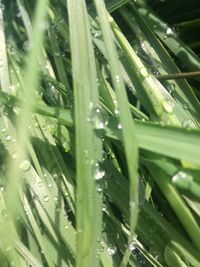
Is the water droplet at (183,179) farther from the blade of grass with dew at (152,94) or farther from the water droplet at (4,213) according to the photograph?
the water droplet at (4,213)

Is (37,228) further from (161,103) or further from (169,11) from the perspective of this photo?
(169,11)

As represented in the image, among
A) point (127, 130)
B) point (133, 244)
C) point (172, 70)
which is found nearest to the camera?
point (127, 130)

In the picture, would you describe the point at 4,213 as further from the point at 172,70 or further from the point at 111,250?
the point at 172,70

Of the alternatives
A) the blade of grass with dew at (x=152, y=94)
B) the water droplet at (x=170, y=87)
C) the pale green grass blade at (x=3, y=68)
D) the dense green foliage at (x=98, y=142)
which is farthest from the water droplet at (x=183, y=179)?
the pale green grass blade at (x=3, y=68)

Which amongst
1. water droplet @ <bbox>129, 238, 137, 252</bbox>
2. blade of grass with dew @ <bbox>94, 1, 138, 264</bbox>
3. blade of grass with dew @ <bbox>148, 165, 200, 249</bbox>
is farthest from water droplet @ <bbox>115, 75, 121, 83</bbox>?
water droplet @ <bbox>129, 238, 137, 252</bbox>

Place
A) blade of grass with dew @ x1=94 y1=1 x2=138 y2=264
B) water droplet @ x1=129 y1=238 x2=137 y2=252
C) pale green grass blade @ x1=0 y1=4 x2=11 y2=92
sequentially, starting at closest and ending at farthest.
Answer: blade of grass with dew @ x1=94 y1=1 x2=138 y2=264
water droplet @ x1=129 y1=238 x2=137 y2=252
pale green grass blade @ x1=0 y1=4 x2=11 y2=92

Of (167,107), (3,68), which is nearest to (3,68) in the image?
(3,68)

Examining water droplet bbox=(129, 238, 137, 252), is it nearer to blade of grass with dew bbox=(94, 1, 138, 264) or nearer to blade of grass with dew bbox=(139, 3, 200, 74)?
blade of grass with dew bbox=(94, 1, 138, 264)
